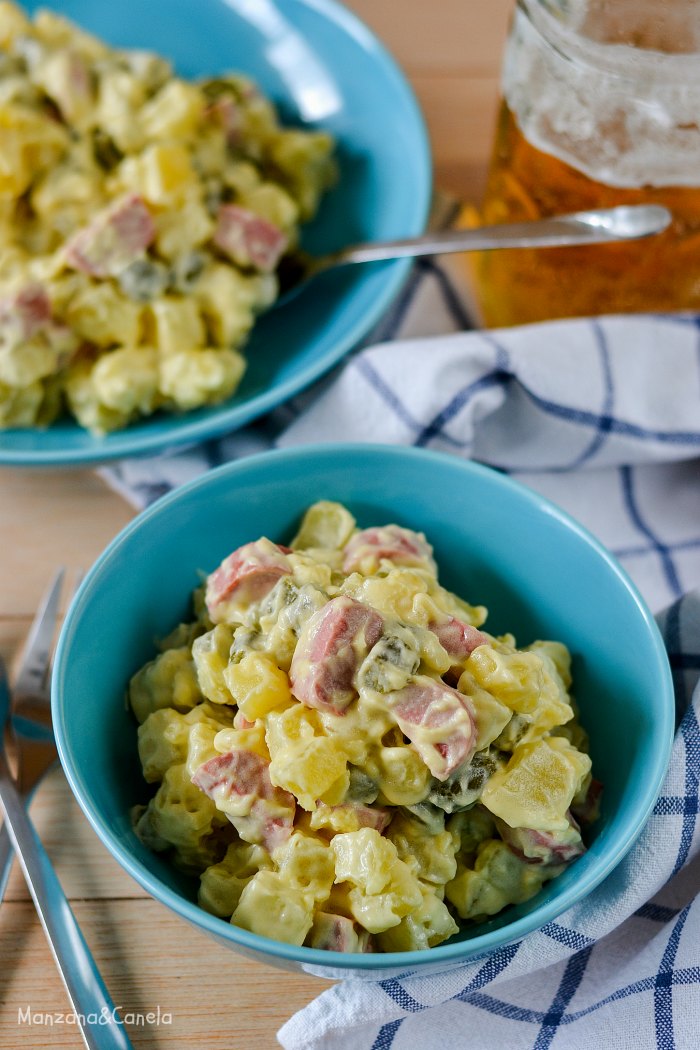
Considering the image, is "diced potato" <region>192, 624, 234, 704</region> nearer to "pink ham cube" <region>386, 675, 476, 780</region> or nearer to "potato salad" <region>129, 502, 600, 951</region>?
"potato salad" <region>129, 502, 600, 951</region>

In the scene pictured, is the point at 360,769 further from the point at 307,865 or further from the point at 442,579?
the point at 442,579

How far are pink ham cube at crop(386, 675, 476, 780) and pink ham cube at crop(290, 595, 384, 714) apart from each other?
1.7 inches

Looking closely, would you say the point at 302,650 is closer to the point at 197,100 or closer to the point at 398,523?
the point at 398,523

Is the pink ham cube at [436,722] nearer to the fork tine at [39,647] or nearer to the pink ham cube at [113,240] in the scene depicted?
the fork tine at [39,647]

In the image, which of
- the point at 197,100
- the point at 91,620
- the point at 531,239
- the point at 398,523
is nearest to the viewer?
the point at 91,620

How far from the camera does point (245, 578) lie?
108 cm

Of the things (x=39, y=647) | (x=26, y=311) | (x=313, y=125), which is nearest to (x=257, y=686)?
(x=39, y=647)

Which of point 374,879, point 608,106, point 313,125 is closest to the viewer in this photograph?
point 374,879

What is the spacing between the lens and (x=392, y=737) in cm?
99

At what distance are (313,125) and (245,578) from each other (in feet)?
3.60

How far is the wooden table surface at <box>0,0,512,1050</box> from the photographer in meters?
1.10

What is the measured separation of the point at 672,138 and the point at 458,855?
0.94m

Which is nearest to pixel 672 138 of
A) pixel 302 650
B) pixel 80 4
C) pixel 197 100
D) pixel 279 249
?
pixel 279 249

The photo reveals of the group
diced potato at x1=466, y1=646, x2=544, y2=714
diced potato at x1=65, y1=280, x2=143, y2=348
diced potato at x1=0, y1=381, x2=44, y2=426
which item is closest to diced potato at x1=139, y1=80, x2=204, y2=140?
diced potato at x1=65, y1=280, x2=143, y2=348
